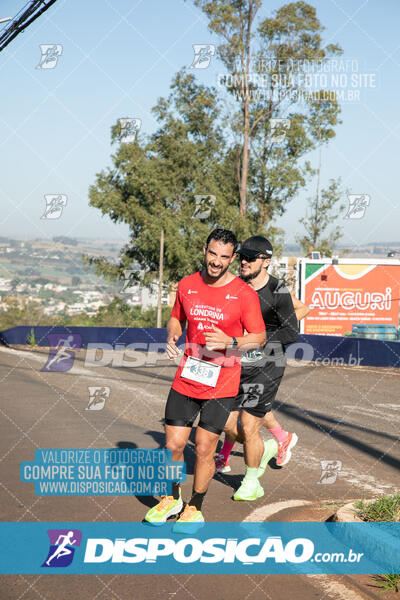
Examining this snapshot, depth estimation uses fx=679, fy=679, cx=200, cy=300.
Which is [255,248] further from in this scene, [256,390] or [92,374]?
[92,374]

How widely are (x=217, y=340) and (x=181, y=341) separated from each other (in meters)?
17.5

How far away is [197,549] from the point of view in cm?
460

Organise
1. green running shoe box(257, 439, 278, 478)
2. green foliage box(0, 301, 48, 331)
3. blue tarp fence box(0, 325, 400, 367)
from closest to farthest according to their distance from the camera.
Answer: green running shoe box(257, 439, 278, 478), blue tarp fence box(0, 325, 400, 367), green foliage box(0, 301, 48, 331)

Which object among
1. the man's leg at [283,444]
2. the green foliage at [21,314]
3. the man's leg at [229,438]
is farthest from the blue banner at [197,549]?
the green foliage at [21,314]

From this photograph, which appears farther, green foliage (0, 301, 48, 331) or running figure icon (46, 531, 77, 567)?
green foliage (0, 301, 48, 331)

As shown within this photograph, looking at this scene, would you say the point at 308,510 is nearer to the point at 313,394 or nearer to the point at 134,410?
the point at 134,410

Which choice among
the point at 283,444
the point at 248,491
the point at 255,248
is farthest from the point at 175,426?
the point at 283,444

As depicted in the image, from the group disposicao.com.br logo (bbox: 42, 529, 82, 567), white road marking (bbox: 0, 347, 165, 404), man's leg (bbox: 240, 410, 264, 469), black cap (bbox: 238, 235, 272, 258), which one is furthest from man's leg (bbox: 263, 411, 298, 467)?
white road marking (bbox: 0, 347, 165, 404)

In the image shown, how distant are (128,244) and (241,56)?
1310 cm

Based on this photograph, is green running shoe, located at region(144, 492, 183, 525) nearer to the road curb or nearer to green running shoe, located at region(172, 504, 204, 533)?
green running shoe, located at region(172, 504, 204, 533)

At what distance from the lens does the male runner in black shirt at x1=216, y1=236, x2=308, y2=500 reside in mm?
5789

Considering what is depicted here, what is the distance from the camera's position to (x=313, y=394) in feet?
43.6

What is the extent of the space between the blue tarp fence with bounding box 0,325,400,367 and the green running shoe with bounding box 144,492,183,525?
46.4 ft

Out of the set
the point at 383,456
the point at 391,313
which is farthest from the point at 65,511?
the point at 391,313
